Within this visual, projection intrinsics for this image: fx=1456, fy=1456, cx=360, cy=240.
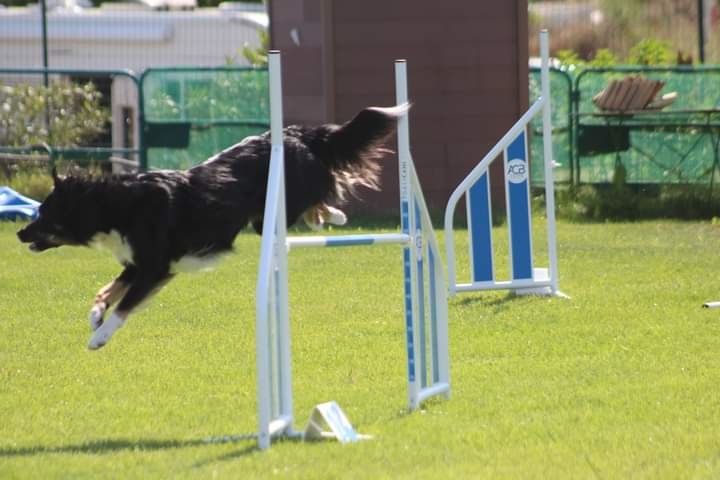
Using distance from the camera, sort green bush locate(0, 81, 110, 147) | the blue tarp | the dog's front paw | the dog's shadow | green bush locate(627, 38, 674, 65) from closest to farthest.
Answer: the dog's shadow, the dog's front paw, the blue tarp, green bush locate(0, 81, 110, 147), green bush locate(627, 38, 674, 65)

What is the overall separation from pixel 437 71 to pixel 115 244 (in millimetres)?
9020

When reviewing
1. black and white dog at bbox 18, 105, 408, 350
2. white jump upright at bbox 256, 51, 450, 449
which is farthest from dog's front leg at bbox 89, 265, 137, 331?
white jump upright at bbox 256, 51, 450, 449

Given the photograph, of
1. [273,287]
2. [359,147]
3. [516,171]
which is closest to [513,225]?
[516,171]

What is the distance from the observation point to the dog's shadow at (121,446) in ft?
20.8

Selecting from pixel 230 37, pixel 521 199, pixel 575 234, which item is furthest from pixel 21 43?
pixel 521 199

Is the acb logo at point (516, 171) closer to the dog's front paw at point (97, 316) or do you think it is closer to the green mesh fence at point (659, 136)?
the dog's front paw at point (97, 316)

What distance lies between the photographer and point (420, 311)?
7098 mm

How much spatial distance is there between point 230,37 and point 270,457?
17498mm

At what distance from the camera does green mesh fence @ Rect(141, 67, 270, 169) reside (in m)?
17.0

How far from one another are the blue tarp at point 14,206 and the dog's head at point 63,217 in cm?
810

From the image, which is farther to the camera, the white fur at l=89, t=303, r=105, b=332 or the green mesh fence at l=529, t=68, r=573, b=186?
the green mesh fence at l=529, t=68, r=573, b=186

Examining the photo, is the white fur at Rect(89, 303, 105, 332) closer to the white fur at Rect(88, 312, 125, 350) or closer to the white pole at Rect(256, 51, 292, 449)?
the white fur at Rect(88, 312, 125, 350)

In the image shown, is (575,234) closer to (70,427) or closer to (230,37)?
(70,427)

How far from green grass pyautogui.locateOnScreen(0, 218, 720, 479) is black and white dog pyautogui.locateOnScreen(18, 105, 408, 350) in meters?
0.63
